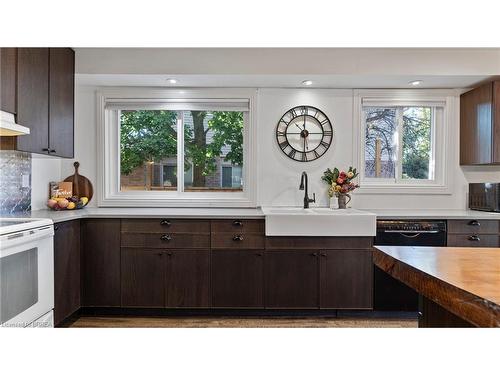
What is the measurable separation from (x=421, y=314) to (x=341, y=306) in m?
1.58

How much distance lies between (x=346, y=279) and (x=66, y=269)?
7.01 feet

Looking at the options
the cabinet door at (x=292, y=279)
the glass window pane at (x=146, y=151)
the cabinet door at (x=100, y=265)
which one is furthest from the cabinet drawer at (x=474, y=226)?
the cabinet door at (x=100, y=265)

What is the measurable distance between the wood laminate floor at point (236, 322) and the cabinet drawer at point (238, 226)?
28.3 inches

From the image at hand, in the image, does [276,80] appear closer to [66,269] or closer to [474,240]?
[474,240]

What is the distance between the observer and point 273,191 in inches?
139

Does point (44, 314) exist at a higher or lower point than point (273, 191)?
lower

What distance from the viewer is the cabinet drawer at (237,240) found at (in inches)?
115

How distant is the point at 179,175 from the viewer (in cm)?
361

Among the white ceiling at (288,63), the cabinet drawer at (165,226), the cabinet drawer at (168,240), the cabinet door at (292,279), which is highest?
the white ceiling at (288,63)

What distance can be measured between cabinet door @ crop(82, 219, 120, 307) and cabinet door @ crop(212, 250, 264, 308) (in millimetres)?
797

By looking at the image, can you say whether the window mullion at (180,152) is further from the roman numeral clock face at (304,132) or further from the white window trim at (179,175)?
the roman numeral clock face at (304,132)

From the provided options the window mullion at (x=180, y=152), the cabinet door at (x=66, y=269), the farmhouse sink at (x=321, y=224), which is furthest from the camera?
the window mullion at (x=180, y=152)
